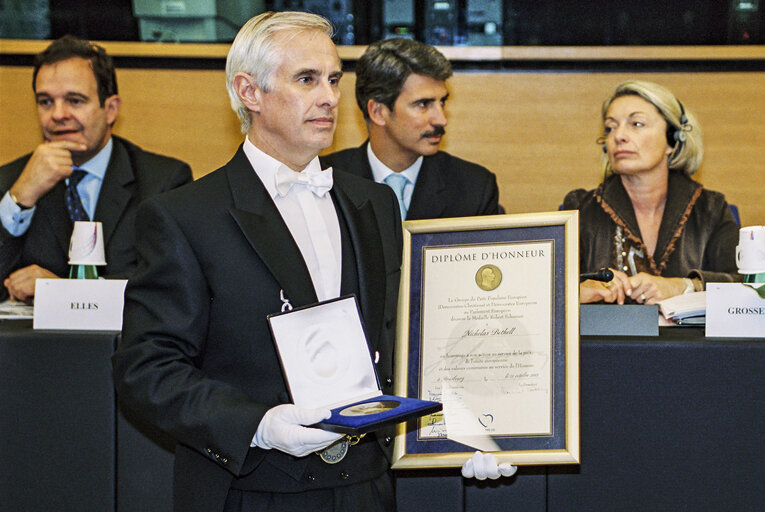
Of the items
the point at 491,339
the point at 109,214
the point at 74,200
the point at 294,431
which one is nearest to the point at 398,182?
the point at 109,214

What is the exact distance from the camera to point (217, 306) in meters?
1.45

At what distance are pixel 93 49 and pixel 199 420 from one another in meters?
2.24

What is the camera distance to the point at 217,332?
1463 mm

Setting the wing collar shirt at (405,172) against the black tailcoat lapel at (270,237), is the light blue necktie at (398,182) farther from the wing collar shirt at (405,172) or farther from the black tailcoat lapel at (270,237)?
the black tailcoat lapel at (270,237)

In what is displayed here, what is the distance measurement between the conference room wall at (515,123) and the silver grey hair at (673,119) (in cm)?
87

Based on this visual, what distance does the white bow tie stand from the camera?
1.54 m

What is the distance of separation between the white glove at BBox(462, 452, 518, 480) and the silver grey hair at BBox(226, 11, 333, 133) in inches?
31.0

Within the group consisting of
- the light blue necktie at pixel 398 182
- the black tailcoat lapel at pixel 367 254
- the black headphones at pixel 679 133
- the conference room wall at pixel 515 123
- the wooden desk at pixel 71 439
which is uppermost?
the conference room wall at pixel 515 123

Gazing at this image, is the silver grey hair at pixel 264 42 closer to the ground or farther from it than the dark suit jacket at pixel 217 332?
farther from it

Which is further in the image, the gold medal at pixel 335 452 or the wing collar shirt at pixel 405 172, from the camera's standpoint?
the wing collar shirt at pixel 405 172

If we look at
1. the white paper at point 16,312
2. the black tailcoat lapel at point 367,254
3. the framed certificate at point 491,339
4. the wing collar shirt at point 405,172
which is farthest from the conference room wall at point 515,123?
the black tailcoat lapel at point 367,254

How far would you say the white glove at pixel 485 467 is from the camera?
61.9 inches

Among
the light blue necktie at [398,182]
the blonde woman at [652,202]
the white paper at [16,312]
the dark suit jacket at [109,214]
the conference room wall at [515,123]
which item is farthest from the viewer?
the conference room wall at [515,123]

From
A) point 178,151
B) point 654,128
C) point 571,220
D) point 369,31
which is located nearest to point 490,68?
point 369,31
